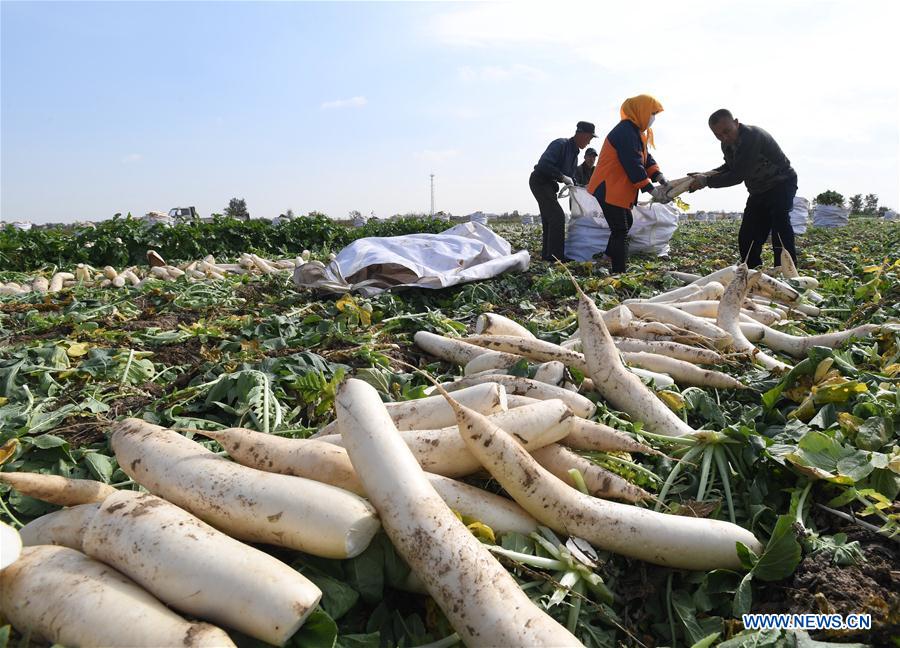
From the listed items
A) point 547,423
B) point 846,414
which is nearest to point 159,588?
point 547,423

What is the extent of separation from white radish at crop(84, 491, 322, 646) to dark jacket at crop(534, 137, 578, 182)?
26.7ft

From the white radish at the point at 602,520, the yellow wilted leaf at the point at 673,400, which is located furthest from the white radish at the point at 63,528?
the yellow wilted leaf at the point at 673,400

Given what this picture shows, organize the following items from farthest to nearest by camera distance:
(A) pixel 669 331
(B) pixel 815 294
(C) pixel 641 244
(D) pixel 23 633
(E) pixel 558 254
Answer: (C) pixel 641 244 < (E) pixel 558 254 < (B) pixel 815 294 < (A) pixel 669 331 < (D) pixel 23 633

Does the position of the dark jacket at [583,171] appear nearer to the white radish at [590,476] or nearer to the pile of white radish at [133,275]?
the pile of white radish at [133,275]

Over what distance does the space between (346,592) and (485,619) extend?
15.9 inches

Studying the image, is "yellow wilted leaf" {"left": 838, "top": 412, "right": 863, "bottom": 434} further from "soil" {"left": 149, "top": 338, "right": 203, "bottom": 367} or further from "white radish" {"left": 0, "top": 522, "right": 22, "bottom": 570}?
"soil" {"left": 149, "top": 338, "right": 203, "bottom": 367}

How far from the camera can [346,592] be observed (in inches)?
58.1

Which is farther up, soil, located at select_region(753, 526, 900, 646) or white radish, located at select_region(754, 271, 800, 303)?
white radish, located at select_region(754, 271, 800, 303)

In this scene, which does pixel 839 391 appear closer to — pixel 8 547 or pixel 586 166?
pixel 8 547

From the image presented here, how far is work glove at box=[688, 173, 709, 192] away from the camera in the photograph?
7086 millimetres

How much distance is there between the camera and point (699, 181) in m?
7.17

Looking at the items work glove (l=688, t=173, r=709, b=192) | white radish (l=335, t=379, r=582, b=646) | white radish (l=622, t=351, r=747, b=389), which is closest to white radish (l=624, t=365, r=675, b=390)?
white radish (l=622, t=351, r=747, b=389)

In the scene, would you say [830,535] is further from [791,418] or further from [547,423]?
[547,423]

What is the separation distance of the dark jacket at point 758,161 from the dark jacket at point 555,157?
2.52m
